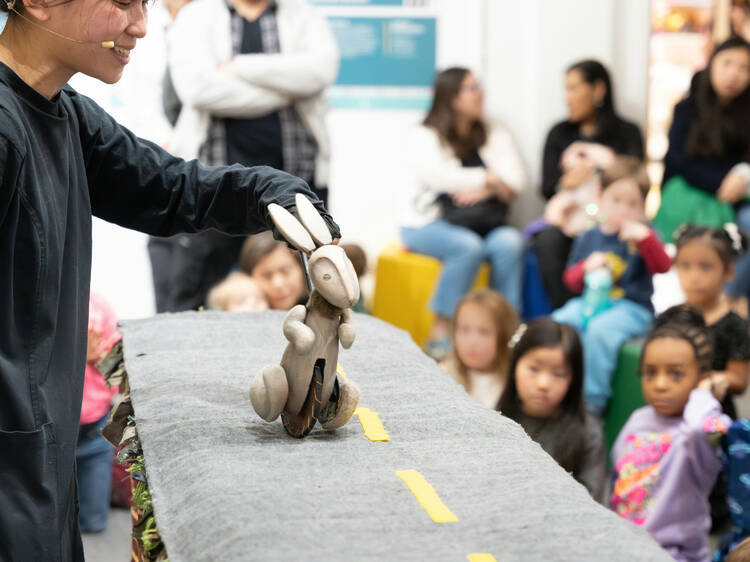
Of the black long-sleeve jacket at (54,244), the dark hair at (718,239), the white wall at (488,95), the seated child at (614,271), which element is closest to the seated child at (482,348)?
the seated child at (614,271)

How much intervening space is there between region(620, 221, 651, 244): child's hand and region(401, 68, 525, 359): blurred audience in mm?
733

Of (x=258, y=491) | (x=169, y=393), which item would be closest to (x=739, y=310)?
(x=169, y=393)

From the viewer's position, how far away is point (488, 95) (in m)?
5.82

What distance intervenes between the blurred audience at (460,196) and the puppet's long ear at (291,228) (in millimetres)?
3257

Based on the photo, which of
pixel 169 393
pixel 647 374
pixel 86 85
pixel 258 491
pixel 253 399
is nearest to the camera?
pixel 258 491

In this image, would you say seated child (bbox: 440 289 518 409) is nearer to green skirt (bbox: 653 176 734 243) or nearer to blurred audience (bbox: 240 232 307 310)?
blurred audience (bbox: 240 232 307 310)

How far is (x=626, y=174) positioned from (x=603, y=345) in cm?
81

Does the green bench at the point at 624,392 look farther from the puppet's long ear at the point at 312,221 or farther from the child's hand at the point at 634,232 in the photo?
the puppet's long ear at the point at 312,221

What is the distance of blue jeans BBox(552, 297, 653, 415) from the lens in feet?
13.9

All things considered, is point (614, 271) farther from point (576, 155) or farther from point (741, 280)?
point (576, 155)

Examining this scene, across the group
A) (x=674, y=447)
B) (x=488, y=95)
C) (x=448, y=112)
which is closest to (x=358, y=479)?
(x=674, y=447)

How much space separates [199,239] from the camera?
479cm

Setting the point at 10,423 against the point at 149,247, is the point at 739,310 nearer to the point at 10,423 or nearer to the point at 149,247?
the point at 149,247

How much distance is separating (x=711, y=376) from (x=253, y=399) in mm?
2135
